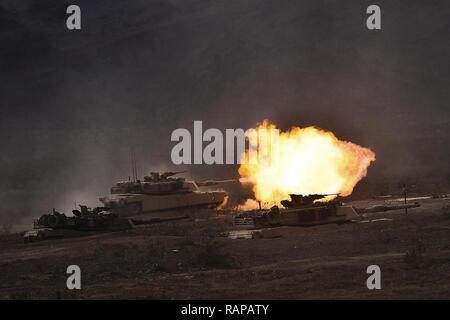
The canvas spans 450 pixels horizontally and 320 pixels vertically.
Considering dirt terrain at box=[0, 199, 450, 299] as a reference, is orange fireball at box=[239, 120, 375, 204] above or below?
above

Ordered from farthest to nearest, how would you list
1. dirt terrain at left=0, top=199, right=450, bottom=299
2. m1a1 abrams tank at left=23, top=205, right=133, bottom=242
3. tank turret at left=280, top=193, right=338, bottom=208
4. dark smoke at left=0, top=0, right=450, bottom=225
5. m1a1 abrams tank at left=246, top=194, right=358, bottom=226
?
1. dark smoke at left=0, top=0, right=450, bottom=225
2. m1a1 abrams tank at left=23, top=205, right=133, bottom=242
3. tank turret at left=280, top=193, right=338, bottom=208
4. m1a1 abrams tank at left=246, top=194, right=358, bottom=226
5. dirt terrain at left=0, top=199, right=450, bottom=299

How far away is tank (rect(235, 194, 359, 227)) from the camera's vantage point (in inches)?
1034

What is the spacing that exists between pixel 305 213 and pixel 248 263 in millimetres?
6853

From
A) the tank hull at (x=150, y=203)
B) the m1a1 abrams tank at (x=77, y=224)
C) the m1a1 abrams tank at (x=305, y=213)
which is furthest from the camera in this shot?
the tank hull at (x=150, y=203)

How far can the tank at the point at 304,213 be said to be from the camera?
86.2 feet

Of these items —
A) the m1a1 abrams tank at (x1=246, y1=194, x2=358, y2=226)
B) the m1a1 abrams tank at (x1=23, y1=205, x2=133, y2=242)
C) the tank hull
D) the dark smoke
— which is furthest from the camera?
the dark smoke

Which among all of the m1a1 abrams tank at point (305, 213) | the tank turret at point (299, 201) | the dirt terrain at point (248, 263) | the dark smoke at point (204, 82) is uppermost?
the dark smoke at point (204, 82)

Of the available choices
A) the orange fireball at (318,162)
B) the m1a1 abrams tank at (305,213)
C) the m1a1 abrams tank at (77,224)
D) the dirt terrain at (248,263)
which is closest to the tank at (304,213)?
the m1a1 abrams tank at (305,213)

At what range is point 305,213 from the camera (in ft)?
87.2

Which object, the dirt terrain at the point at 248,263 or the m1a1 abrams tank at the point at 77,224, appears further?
the m1a1 abrams tank at the point at 77,224

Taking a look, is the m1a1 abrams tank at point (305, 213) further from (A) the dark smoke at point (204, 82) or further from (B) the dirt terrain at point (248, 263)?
(A) the dark smoke at point (204, 82)

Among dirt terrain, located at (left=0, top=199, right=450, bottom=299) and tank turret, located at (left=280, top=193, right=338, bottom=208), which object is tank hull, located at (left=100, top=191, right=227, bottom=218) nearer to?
dirt terrain, located at (left=0, top=199, right=450, bottom=299)

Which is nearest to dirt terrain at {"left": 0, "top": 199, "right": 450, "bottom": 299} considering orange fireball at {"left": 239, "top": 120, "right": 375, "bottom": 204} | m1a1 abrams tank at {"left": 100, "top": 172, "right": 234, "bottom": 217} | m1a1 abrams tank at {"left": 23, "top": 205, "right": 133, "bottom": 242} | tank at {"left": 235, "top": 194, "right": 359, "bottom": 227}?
tank at {"left": 235, "top": 194, "right": 359, "bottom": 227}

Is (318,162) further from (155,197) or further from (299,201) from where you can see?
(155,197)
